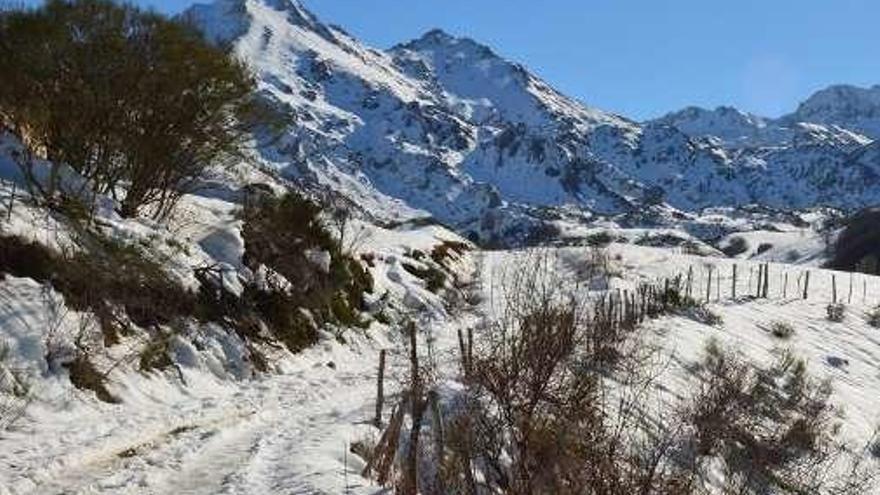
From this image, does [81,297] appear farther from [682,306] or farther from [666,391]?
[682,306]

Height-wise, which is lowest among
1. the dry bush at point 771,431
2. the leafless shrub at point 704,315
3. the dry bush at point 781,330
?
the dry bush at point 771,431

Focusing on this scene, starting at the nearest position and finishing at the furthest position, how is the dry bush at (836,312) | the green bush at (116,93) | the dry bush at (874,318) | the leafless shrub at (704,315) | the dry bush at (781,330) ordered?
1. the green bush at (116,93)
2. the leafless shrub at (704,315)
3. the dry bush at (781,330)
4. the dry bush at (836,312)
5. the dry bush at (874,318)

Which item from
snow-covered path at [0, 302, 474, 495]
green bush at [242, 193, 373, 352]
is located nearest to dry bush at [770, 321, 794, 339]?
green bush at [242, 193, 373, 352]

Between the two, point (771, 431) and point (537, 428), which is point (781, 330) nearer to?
point (771, 431)

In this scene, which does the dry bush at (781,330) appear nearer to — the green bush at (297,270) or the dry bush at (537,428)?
the green bush at (297,270)

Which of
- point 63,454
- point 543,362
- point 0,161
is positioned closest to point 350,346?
point 0,161

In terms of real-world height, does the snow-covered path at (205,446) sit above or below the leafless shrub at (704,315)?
below

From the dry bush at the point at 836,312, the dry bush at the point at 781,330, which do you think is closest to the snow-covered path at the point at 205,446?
the dry bush at the point at 781,330

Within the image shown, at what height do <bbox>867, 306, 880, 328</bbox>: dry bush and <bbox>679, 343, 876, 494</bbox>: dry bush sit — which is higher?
<bbox>867, 306, 880, 328</bbox>: dry bush

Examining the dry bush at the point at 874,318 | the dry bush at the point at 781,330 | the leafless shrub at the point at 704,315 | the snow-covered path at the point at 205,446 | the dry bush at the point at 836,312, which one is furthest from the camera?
the dry bush at the point at 874,318

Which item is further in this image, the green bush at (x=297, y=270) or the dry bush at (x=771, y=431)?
the green bush at (x=297, y=270)

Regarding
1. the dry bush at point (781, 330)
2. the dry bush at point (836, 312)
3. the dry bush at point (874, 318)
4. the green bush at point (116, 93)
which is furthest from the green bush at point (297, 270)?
the dry bush at point (874, 318)

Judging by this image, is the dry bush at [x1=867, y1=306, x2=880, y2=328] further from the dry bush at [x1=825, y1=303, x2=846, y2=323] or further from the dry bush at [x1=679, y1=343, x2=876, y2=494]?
the dry bush at [x1=679, y1=343, x2=876, y2=494]

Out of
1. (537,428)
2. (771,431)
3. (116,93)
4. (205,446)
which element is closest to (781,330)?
(771,431)
